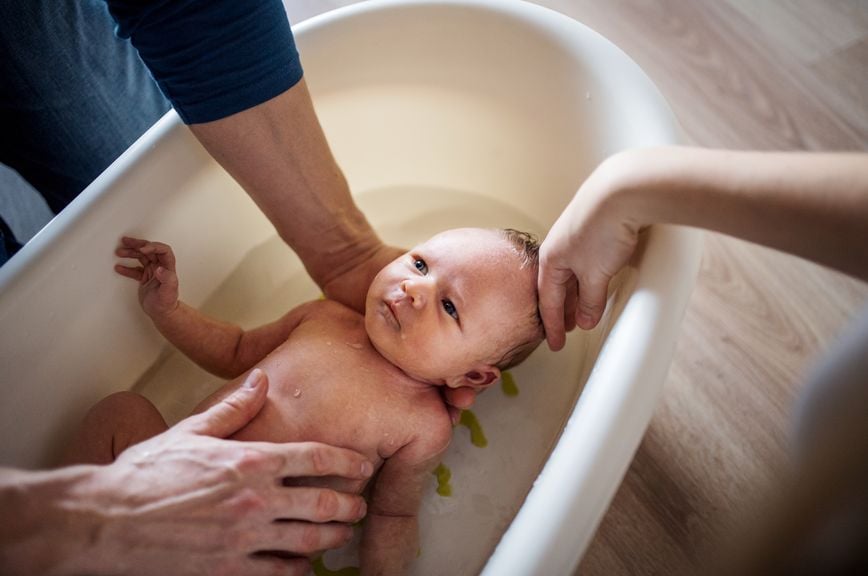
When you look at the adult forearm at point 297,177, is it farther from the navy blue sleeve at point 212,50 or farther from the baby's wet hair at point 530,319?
the baby's wet hair at point 530,319

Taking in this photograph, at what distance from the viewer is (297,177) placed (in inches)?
39.8

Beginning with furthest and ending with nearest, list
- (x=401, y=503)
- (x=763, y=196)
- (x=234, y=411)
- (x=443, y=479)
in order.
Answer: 1. (x=443, y=479)
2. (x=401, y=503)
3. (x=234, y=411)
4. (x=763, y=196)

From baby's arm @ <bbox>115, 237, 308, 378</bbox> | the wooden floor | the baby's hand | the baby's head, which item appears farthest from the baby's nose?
the wooden floor

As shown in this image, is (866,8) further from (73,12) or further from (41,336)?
(41,336)

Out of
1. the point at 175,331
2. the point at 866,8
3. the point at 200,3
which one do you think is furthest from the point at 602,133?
the point at 866,8

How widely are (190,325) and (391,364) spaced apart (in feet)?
1.00

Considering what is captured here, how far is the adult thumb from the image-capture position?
812 millimetres

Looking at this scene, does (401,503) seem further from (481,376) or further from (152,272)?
(152,272)

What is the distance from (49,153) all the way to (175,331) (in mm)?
450

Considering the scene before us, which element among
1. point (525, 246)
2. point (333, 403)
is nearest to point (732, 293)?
point (525, 246)

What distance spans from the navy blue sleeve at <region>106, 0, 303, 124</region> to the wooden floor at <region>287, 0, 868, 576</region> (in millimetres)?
839

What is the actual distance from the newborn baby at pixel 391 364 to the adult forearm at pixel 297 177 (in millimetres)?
151

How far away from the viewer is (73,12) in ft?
3.69

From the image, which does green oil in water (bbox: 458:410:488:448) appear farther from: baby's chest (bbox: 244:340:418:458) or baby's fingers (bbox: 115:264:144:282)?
baby's fingers (bbox: 115:264:144:282)
